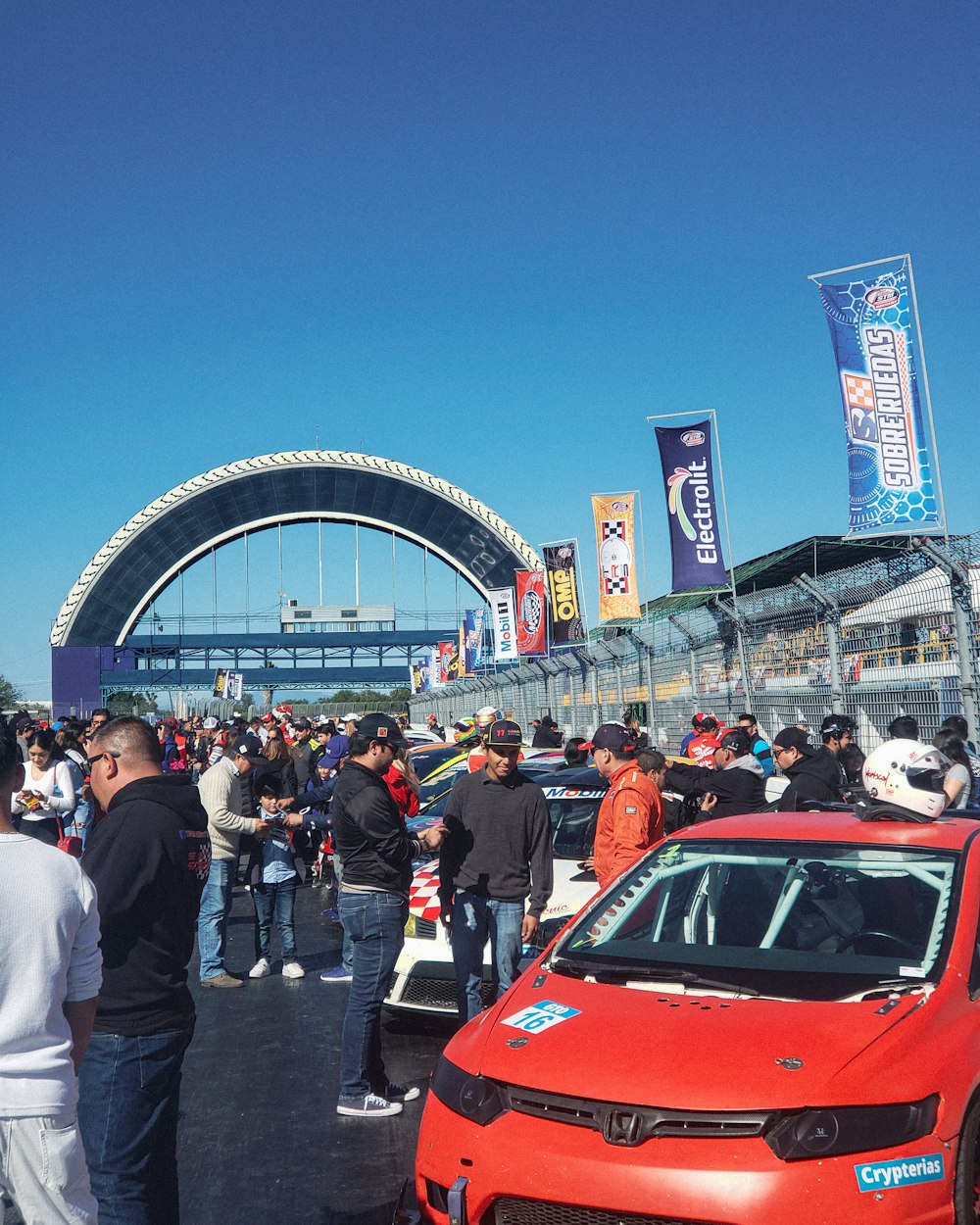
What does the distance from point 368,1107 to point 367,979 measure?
60 centimetres

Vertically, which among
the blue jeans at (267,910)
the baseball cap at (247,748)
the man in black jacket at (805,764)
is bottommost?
the blue jeans at (267,910)

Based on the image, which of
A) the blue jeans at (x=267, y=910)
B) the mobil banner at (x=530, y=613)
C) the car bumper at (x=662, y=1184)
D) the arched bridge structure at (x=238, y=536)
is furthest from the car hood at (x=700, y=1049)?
the arched bridge structure at (x=238, y=536)

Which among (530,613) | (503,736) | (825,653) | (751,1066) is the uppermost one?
(530,613)

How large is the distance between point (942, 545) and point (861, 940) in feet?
23.2

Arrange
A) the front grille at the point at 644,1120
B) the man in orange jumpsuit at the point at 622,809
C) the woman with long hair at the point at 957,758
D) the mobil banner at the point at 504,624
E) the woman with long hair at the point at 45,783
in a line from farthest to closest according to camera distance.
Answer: the mobil banner at the point at 504,624
the woman with long hair at the point at 45,783
the woman with long hair at the point at 957,758
the man in orange jumpsuit at the point at 622,809
the front grille at the point at 644,1120

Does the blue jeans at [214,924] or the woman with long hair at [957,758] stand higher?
the woman with long hair at [957,758]

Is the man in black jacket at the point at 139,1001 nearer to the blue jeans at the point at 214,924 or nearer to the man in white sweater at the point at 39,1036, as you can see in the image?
the man in white sweater at the point at 39,1036

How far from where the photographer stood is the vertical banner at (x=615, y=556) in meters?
20.9

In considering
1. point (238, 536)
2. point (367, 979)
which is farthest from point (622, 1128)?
point (238, 536)

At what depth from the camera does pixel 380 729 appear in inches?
235

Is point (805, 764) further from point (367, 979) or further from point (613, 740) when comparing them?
point (367, 979)

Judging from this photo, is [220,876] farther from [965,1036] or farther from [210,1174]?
[965,1036]

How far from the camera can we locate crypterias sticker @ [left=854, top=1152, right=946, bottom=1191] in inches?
118

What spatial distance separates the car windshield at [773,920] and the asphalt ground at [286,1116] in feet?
4.55
